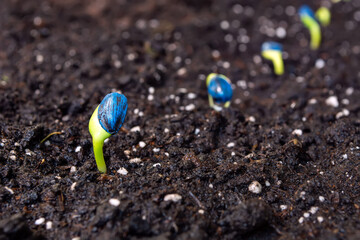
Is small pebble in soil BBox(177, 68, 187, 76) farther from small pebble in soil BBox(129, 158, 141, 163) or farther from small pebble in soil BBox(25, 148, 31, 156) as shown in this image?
small pebble in soil BBox(25, 148, 31, 156)

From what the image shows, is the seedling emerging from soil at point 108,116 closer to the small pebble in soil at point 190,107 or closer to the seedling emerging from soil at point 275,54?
the small pebble in soil at point 190,107

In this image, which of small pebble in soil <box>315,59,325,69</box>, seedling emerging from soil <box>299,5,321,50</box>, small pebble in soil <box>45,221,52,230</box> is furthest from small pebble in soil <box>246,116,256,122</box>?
small pebble in soil <box>45,221,52,230</box>

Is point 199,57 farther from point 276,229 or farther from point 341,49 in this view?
point 276,229

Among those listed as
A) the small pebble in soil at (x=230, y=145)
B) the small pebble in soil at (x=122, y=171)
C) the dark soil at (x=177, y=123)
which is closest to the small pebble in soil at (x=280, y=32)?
the dark soil at (x=177, y=123)

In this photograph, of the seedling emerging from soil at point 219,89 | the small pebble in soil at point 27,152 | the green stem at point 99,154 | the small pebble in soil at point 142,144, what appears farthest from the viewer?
the seedling emerging from soil at point 219,89

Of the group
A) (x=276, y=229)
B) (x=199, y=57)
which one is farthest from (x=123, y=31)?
(x=276, y=229)

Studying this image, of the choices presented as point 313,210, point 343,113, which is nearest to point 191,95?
point 343,113
